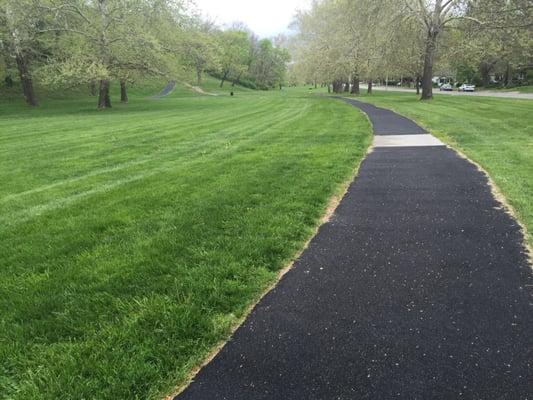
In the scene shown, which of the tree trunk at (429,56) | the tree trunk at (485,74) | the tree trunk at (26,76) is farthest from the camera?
the tree trunk at (485,74)

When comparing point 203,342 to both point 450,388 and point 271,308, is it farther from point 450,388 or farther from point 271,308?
point 450,388

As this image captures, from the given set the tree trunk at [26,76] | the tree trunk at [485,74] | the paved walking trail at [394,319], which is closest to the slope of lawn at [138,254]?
the paved walking trail at [394,319]

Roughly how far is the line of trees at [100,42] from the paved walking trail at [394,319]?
24152mm

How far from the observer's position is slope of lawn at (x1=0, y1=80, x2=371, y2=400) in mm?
2947

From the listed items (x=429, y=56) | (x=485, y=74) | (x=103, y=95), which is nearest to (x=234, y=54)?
(x=485, y=74)

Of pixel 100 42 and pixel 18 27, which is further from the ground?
pixel 18 27

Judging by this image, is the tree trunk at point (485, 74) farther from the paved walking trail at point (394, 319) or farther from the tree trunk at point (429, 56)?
the paved walking trail at point (394, 319)

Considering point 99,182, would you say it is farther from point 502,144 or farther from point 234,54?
point 234,54

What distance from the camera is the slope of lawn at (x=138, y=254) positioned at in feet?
9.67

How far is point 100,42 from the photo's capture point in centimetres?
2702

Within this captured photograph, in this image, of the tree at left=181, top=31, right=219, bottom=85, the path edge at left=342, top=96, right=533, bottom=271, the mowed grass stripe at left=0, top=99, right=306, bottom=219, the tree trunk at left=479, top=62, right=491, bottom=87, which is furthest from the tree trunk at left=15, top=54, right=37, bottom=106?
the tree trunk at left=479, top=62, right=491, bottom=87

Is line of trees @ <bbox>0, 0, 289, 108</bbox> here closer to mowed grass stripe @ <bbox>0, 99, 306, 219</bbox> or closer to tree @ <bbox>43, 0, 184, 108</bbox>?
tree @ <bbox>43, 0, 184, 108</bbox>

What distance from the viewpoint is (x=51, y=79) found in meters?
25.5

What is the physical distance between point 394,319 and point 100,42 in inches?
1117
